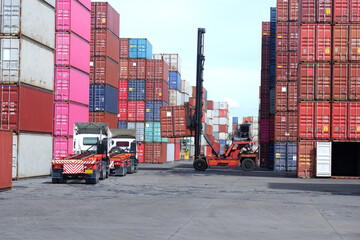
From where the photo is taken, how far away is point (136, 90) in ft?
189

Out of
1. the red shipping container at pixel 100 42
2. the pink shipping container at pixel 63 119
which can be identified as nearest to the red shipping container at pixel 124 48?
the red shipping container at pixel 100 42

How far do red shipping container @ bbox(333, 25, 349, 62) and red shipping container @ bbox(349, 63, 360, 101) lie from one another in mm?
652

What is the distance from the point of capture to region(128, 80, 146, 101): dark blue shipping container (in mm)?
57531

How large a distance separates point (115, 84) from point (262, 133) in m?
13.7

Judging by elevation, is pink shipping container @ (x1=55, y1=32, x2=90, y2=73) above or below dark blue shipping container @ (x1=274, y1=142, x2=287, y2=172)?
above

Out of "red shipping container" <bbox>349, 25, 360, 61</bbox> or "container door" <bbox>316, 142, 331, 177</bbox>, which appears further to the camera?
"container door" <bbox>316, 142, 331, 177</bbox>

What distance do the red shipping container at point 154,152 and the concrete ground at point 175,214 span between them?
36470 mm

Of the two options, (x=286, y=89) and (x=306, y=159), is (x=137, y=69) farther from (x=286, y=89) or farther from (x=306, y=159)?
(x=306, y=159)

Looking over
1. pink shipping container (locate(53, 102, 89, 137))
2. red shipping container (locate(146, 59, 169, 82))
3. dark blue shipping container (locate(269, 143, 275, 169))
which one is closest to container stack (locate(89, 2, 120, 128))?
red shipping container (locate(146, 59, 169, 82))

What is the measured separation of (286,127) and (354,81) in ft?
33.0

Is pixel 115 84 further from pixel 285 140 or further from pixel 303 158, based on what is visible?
pixel 303 158

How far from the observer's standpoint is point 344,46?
32.2 meters

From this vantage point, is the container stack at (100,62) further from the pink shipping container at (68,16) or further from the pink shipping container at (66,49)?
the pink shipping container at (66,49)

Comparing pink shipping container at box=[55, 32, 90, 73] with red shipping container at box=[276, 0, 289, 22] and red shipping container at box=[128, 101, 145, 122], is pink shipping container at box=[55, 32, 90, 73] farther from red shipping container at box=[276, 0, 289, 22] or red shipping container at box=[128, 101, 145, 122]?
red shipping container at box=[128, 101, 145, 122]
